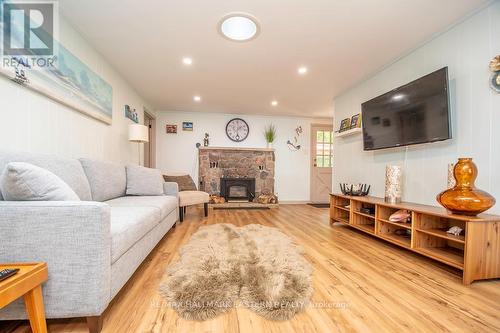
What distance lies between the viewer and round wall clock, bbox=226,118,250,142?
5.23m

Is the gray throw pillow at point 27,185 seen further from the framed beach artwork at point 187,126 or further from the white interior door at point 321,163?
the white interior door at point 321,163

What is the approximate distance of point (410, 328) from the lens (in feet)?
3.39

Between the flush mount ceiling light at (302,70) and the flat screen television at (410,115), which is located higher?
the flush mount ceiling light at (302,70)

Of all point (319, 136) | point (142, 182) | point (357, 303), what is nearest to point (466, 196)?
point (357, 303)

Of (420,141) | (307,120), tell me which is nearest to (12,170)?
(420,141)

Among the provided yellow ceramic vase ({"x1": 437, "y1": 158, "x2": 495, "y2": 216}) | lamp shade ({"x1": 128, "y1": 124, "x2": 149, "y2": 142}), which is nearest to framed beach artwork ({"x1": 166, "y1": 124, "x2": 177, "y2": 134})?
lamp shade ({"x1": 128, "y1": 124, "x2": 149, "y2": 142})

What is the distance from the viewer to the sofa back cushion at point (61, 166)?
124 cm

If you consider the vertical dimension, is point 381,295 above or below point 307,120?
below

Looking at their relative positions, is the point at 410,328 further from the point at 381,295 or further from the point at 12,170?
the point at 12,170

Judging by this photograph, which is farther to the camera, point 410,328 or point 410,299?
point 410,299

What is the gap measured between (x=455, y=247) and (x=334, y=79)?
255 centimetres

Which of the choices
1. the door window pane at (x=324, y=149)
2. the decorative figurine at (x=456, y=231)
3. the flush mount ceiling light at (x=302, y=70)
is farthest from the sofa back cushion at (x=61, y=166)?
the door window pane at (x=324, y=149)

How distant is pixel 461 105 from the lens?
1932 millimetres

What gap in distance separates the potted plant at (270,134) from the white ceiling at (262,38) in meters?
1.62
